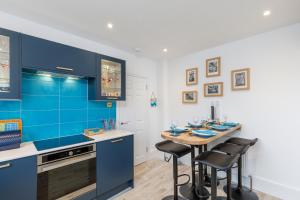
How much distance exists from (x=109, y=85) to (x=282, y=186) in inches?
120

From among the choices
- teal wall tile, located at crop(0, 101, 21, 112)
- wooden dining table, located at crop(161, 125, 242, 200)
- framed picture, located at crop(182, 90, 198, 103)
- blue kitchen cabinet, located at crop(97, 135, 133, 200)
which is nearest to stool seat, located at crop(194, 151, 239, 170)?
wooden dining table, located at crop(161, 125, 242, 200)

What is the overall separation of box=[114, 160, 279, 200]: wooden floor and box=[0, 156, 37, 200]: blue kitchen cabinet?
3.78 ft

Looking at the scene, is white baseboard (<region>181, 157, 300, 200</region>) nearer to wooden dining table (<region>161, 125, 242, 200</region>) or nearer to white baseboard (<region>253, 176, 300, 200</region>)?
white baseboard (<region>253, 176, 300, 200</region>)

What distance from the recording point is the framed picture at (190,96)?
316 centimetres

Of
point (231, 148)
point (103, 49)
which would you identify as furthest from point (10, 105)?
point (231, 148)

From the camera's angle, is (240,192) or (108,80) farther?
(108,80)

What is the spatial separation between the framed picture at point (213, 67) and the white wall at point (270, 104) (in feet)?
0.32

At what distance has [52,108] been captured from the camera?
213 centimetres

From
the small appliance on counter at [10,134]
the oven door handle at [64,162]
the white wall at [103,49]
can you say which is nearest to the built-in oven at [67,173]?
the oven door handle at [64,162]

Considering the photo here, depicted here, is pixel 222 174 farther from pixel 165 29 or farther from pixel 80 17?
pixel 80 17

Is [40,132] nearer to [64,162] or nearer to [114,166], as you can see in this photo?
[64,162]

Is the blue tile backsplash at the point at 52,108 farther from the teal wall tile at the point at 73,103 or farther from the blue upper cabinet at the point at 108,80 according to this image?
the blue upper cabinet at the point at 108,80

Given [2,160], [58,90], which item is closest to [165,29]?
[58,90]

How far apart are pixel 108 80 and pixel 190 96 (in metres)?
1.78
